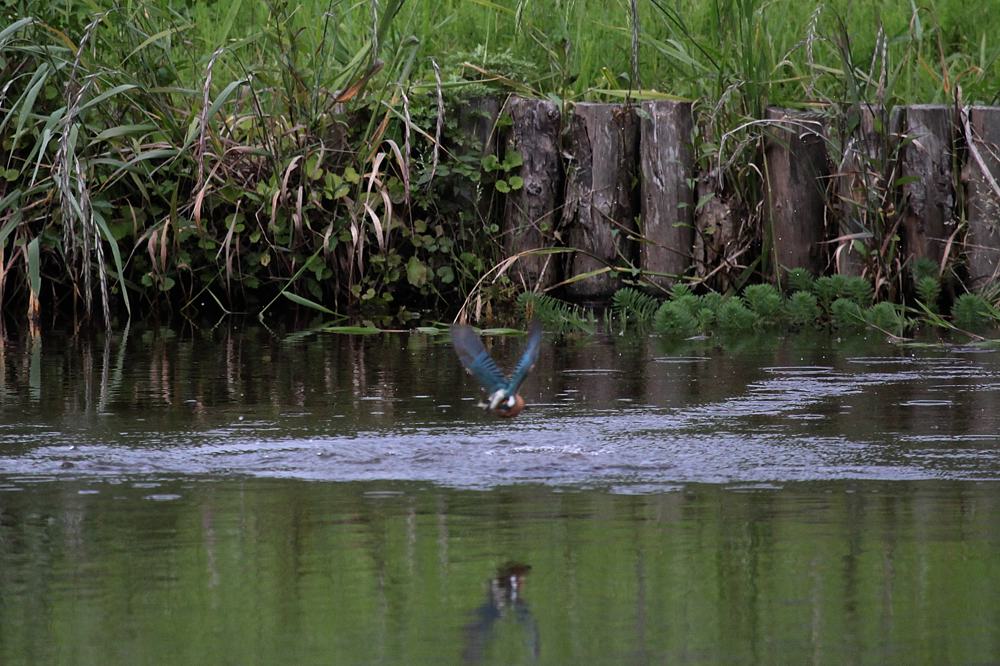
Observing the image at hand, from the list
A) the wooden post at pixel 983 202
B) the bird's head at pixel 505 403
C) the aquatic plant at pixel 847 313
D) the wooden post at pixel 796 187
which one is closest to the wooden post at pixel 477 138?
the wooden post at pixel 796 187

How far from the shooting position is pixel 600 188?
9.63 meters

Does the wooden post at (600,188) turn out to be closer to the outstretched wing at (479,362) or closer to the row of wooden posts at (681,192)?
the row of wooden posts at (681,192)

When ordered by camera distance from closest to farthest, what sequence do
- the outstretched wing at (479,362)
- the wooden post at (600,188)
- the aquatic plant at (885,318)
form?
the outstretched wing at (479,362) → the aquatic plant at (885,318) → the wooden post at (600,188)

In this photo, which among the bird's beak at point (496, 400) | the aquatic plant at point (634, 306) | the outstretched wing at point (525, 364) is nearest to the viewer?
the bird's beak at point (496, 400)

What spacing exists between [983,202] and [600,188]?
6.84 ft

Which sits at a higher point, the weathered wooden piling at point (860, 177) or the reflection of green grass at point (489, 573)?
the weathered wooden piling at point (860, 177)

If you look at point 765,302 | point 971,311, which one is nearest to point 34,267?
point 765,302

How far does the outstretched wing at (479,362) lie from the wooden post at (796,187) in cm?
381

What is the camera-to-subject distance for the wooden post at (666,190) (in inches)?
371

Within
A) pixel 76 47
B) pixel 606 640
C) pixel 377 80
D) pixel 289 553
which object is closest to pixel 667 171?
pixel 377 80

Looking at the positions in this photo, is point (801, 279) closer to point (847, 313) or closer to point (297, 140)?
point (847, 313)

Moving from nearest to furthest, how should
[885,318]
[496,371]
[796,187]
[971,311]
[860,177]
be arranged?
[496,371], [885,318], [971,311], [860,177], [796,187]

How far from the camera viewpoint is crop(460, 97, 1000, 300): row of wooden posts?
9008 millimetres

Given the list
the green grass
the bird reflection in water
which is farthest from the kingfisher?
the green grass
